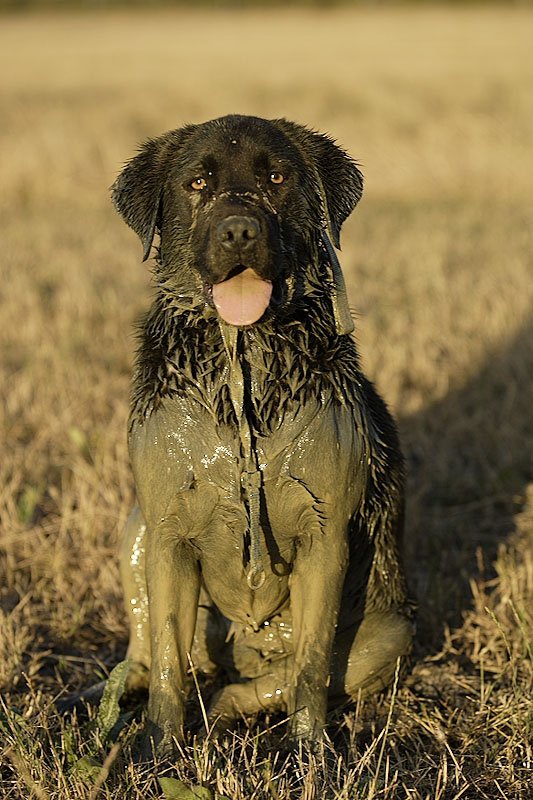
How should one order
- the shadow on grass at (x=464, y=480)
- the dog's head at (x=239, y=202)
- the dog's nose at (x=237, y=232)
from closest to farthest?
the dog's nose at (x=237, y=232)
the dog's head at (x=239, y=202)
the shadow on grass at (x=464, y=480)

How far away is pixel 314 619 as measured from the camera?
3.58 m

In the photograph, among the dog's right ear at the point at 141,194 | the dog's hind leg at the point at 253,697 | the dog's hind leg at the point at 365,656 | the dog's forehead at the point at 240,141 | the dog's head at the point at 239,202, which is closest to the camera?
the dog's head at the point at 239,202

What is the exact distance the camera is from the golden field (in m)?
3.52

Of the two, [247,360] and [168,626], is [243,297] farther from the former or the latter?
[168,626]

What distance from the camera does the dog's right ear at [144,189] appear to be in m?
3.60

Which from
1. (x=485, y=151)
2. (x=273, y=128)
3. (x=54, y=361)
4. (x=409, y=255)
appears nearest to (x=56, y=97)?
(x=485, y=151)

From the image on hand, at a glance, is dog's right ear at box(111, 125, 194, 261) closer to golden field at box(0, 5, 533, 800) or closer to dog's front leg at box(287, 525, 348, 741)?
dog's front leg at box(287, 525, 348, 741)

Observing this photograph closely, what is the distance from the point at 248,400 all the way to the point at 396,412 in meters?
3.36

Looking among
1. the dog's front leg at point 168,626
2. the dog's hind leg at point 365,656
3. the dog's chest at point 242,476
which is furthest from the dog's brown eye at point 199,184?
the dog's hind leg at point 365,656

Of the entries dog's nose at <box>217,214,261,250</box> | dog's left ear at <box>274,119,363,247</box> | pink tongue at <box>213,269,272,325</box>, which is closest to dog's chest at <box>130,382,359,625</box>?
pink tongue at <box>213,269,272,325</box>

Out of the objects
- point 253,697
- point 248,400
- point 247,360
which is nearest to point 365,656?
point 253,697

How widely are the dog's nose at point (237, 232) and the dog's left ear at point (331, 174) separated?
0.42 metres

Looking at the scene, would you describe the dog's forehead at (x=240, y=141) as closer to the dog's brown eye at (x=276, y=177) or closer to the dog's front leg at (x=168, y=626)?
the dog's brown eye at (x=276, y=177)

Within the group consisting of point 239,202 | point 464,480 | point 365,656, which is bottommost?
point 365,656
